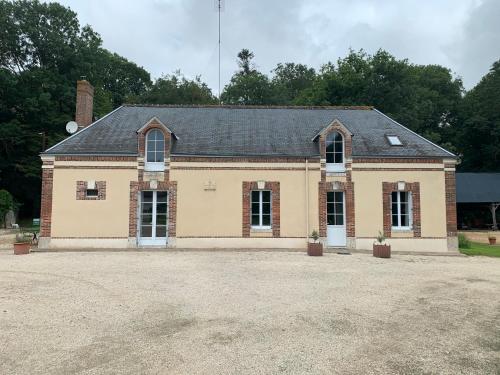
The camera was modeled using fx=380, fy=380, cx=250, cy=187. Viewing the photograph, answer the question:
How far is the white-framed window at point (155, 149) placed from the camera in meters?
15.4

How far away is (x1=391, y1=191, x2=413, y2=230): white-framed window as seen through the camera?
15672 millimetres

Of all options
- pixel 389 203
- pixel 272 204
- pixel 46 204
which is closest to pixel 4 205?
pixel 46 204

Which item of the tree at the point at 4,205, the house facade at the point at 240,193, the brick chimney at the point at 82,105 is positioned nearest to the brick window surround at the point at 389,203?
the house facade at the point at 240,193

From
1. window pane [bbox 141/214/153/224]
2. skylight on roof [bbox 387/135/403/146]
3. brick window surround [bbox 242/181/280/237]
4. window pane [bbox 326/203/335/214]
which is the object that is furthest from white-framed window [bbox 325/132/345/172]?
window pane [bbox 141/214/153/224]

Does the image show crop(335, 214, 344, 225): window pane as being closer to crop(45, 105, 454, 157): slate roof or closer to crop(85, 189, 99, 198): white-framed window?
crop(45, 105, 454, 157): slate roof

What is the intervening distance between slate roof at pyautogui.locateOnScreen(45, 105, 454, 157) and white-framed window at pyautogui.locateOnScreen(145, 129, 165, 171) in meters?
0.54

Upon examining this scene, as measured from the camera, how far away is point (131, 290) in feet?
25.3

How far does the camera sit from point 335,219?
51.4ft

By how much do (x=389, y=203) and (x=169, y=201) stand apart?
8.97m

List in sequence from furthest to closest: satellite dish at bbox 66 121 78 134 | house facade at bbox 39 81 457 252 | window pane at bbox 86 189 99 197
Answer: satellite dish at bbox 66 121 78 134
window pane at bbox 86 189 99 197
house facade at bbox 39 81 457 252

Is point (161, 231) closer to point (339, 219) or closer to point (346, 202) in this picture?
point (339, 219)

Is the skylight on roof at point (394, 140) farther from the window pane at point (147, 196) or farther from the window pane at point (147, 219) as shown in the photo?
the window pane at point (147, 219)

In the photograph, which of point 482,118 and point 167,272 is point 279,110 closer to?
point 167,272

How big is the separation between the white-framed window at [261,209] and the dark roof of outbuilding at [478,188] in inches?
833
